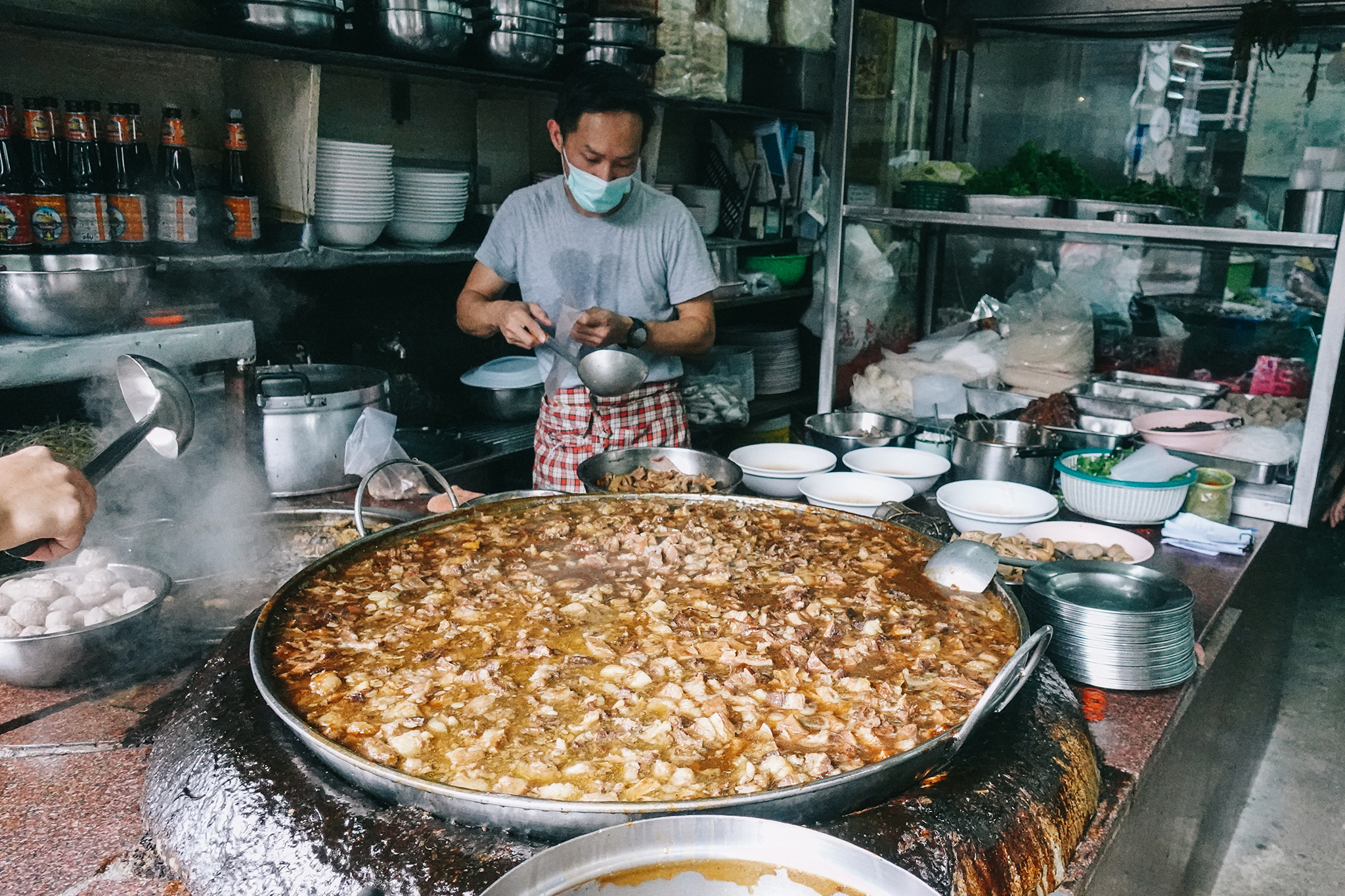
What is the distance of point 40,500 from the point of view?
138cm

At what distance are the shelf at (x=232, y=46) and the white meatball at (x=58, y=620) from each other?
1.47 m

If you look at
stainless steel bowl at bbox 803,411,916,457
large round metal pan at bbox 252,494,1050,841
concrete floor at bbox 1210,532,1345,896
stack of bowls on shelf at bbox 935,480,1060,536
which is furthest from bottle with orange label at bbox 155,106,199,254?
concrete floor at bbox 1210,532,1345,896

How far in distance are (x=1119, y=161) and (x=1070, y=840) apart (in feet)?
13.9

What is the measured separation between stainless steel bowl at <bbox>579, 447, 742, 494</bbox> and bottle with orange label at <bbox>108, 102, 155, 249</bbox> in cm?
138

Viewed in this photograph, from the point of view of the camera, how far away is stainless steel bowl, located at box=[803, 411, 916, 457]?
3.27 meters

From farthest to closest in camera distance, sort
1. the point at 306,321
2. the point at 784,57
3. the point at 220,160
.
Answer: the point at 784,57
the point at 306,321
the point at 220,160

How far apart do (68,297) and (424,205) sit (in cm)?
130

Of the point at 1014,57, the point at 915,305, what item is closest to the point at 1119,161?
the point at 1014,57

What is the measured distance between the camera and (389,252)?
3.15 m

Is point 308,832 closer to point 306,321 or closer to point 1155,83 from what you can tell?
point 306,321

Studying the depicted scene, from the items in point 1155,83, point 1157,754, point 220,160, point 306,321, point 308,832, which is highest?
point 1155,83

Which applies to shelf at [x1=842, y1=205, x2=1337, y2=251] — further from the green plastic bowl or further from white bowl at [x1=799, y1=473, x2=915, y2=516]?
white bowl at [x1=799, y1=473, x2=915, y2=516]

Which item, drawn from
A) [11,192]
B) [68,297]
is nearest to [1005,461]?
[68,297]

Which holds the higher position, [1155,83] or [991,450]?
[1155,83]
